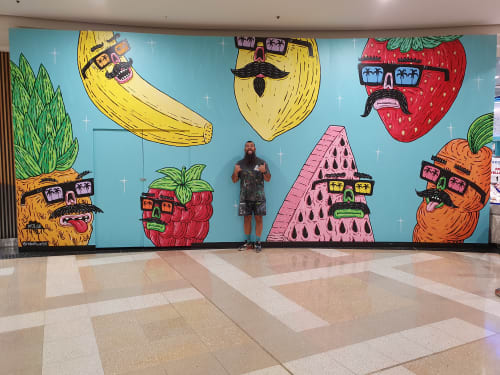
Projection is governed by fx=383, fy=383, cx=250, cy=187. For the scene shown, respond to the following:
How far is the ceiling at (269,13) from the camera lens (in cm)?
529

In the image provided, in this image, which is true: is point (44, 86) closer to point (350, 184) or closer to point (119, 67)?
point (119, 67)

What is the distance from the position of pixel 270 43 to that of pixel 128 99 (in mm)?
2436

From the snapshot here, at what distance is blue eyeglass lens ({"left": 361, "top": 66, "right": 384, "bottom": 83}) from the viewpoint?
6227 millimetres

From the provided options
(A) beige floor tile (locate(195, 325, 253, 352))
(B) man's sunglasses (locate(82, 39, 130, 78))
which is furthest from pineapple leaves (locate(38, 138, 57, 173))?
(A) beige floor tile (locate(195, 325, 253, 352))

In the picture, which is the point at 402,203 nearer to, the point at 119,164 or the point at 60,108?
the point at 119,164

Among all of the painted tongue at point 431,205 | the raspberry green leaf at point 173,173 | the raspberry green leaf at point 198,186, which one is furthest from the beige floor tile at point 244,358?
the painted tongue at point 431,205

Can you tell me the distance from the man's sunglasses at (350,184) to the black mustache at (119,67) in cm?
351

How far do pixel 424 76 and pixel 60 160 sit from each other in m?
5.95

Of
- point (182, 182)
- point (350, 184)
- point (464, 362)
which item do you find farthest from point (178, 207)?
point (464, 362)

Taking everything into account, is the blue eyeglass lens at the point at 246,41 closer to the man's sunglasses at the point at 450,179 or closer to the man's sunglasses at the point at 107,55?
the man's sunglasses at the point at 107,55

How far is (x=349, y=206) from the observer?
6371 mm

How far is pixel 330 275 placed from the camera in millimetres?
4957

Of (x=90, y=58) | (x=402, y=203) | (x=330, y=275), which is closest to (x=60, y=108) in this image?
(x=90, y=58)

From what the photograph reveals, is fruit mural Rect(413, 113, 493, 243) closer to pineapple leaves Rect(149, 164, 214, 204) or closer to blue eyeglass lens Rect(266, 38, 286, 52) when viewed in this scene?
blue eyeglass lens Rect(266, 38, 286, 52)
